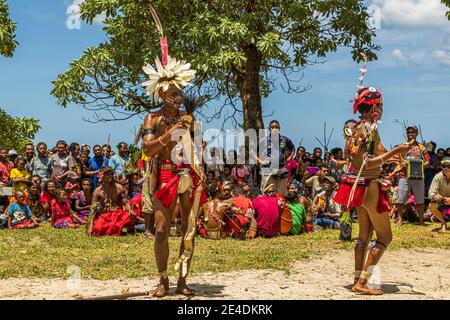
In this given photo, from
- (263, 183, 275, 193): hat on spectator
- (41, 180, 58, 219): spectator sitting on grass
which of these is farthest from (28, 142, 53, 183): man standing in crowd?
(263, 183, 275, 193): hat on spectator

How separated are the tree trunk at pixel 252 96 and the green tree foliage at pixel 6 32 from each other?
529cm

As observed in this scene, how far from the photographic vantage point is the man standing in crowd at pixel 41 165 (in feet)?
45.7

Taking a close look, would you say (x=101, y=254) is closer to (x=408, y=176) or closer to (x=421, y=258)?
(x=421, y=258)

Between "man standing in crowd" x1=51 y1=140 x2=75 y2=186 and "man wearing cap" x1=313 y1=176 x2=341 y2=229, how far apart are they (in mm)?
5080

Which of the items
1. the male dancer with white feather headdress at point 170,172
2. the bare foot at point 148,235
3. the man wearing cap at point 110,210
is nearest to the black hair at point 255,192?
the bare foot at point 148,235

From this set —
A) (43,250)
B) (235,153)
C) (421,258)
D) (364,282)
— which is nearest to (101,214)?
(43,250)

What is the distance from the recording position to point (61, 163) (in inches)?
555

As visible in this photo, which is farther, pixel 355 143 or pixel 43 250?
pixel 43 250

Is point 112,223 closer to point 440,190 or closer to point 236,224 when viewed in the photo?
point 236,224

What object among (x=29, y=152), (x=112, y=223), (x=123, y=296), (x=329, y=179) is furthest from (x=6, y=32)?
(x=123, y=296)

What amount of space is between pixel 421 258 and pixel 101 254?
4460 millimetres

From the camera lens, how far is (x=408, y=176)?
13812 mm

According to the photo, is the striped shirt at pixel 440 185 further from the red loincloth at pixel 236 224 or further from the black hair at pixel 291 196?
the red loincloth at pixel 236 224

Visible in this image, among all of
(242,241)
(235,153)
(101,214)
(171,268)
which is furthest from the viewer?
(235,153)
